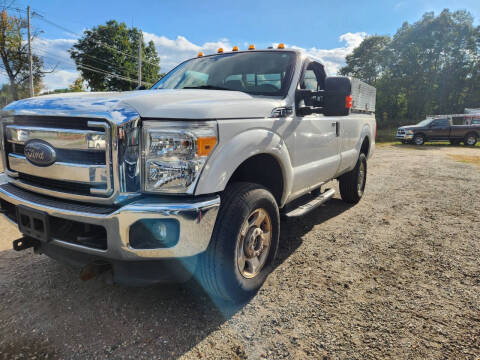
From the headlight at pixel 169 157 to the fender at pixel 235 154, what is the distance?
9 centimetres

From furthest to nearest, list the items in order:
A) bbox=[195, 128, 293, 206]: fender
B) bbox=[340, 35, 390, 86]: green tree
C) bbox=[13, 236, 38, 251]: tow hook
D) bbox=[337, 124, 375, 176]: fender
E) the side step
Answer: bbox=[340, 35, 390, 86]: green tree → bbox=[337, 124, 375, 176]: fender → the side step → bbox=[13, 236, 38, 251]: tow hook → bbox=[195, 128, 293, 206]: fender

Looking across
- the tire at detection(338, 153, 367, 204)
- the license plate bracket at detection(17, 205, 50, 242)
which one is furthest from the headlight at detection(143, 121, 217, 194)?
the tire at detection(338, 153, 367, 204)

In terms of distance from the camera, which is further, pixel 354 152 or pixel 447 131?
pixel 447 131

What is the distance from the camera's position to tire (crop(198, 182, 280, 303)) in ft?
6.87

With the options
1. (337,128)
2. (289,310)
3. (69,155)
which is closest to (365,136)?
(337,128)

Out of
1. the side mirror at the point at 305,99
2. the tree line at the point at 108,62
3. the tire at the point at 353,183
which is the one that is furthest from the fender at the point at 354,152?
the tree line at the point at 108,62

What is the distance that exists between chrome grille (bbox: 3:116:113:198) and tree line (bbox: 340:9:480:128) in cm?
4007

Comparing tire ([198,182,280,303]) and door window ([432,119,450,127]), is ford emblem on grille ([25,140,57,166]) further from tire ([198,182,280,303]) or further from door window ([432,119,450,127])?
door window ([432,119,450,127])

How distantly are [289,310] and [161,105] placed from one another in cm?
167

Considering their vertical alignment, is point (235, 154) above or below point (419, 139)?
above

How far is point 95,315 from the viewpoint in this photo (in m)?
2.26

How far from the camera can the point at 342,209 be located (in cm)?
504

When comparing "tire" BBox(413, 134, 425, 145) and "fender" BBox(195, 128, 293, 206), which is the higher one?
"fender" BBox(195, 128, 293, 206)

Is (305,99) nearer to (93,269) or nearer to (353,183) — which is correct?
(93,269)
